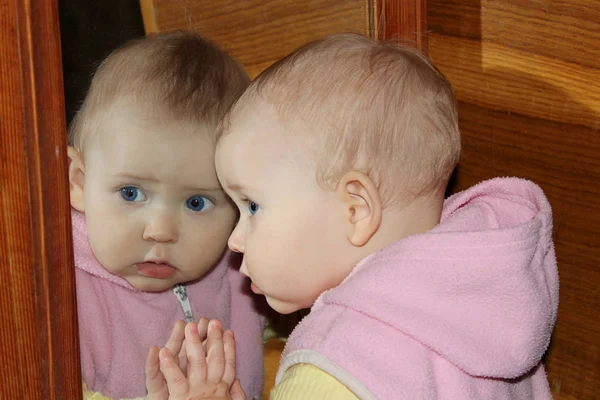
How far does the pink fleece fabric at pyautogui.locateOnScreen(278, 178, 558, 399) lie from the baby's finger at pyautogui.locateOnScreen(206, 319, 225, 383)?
0.34 ft

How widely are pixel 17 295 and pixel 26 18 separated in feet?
0.85

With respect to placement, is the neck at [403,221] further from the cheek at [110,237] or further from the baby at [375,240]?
the cheek at [110,237]

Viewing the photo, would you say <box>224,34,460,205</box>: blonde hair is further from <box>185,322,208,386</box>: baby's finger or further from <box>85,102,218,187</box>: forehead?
<box>185,322,208,386</box>: baby's finger

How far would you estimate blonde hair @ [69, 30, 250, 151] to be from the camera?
0.97 m

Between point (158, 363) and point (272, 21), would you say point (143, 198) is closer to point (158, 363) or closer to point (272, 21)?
point (158, 363)

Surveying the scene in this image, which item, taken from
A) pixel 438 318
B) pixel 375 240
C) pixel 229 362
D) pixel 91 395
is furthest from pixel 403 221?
pixel 91 395

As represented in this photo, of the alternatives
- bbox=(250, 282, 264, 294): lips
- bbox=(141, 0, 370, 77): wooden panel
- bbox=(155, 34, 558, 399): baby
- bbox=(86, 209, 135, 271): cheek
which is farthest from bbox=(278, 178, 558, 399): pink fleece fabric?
bbox=(141, 0, 370, 77): wooden panel

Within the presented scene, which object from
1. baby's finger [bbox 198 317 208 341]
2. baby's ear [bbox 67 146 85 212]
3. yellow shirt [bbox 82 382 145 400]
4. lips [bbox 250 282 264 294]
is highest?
baby's ear [bbox 67 146 85 212]

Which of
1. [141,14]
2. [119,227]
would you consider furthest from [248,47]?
[119,227]

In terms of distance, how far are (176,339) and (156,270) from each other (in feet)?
0.27

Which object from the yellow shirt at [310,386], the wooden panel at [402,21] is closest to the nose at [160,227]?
the yellow shirt at [310,386]

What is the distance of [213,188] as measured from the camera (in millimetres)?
1062

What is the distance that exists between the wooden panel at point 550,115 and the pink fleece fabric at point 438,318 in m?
0.25

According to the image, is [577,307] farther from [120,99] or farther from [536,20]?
[120,99]
